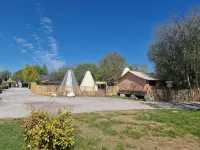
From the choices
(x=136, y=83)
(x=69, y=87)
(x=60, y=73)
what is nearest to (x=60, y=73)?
(x=60, y=73)

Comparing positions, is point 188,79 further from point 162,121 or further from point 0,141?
point 0,141

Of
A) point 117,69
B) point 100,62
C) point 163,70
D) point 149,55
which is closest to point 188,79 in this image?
point 163,70

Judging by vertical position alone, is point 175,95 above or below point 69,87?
below

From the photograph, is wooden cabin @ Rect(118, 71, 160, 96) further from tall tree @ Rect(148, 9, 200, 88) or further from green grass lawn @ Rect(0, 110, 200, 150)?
green grass lawn @ Rect(0, 110, 200, 150)

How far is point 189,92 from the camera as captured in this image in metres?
20.0

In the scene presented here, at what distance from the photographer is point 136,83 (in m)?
26.8

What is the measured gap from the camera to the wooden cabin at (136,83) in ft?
82.8

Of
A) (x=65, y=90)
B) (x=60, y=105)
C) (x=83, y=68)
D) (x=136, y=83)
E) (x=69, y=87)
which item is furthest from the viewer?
(x=83, y=68)

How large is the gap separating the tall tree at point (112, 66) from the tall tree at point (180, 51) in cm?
2383

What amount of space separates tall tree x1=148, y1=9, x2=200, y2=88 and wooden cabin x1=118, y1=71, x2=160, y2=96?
2192 mm

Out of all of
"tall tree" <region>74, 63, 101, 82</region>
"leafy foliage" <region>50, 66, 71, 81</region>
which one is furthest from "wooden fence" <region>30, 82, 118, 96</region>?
"leafy foliage" <region>50, 66, 71, 81</region>

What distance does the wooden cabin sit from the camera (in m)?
25.2

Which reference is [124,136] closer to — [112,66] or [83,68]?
[112,66]

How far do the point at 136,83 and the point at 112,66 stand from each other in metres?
22.1
